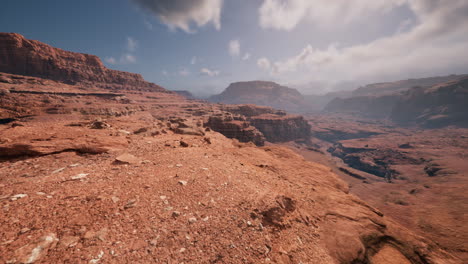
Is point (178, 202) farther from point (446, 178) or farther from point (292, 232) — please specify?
point (446, 178)

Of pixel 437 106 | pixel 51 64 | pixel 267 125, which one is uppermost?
pixel 51 64

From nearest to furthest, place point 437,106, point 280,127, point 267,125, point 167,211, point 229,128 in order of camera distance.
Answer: point 167,211 → point 229,128 → point 267,125 → point 280,127 → point 437,106

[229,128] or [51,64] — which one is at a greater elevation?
[51,64]

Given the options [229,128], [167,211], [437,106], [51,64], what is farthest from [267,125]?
[437,106]

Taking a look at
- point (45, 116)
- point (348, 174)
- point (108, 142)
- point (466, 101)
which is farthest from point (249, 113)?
point (466, 101)

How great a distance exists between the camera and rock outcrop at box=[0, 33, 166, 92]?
7238cm

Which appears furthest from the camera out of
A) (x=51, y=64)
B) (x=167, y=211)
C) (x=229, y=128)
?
(x=51, y=64)

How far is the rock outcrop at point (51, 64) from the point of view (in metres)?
72.4

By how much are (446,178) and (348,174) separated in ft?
78.0

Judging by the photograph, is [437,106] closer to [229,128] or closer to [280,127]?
[280,127]

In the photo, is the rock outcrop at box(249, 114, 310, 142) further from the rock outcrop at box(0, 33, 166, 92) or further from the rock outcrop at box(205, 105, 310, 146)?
the rock outcrop at box(0, 33, 166, 92)

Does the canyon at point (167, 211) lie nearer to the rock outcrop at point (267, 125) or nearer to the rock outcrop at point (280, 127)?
the rock outcrop at point (267, 125)

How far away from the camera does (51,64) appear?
8269 cm

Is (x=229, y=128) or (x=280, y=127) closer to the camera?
(x=229, y=128)
